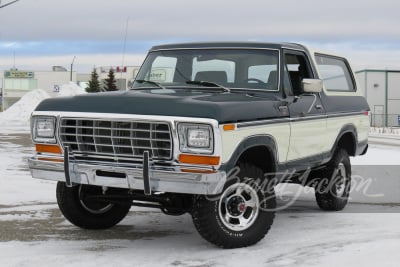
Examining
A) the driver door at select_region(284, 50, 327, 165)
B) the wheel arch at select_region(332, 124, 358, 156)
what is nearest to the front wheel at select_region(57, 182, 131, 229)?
the driver door at select_region(284, 50, 327, 165)

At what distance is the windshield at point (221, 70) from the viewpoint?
6559 millimetres

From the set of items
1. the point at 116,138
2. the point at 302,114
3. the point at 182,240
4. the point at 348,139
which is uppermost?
the point at 302,114

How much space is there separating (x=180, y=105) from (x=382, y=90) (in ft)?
184

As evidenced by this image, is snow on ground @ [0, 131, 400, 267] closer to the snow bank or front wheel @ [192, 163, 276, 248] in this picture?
front wheel @ [192, 163, 276, 248]

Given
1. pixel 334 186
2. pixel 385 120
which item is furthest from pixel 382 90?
pixel 334 186

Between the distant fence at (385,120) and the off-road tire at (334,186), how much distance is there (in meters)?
49.6

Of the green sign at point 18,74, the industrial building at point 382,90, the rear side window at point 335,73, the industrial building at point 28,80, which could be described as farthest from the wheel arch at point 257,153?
the green sign at point 18,74

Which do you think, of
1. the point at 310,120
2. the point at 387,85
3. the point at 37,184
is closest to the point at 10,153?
the point at 37,184

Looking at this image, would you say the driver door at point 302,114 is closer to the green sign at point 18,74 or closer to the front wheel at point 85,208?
the front wheel at point 85,208

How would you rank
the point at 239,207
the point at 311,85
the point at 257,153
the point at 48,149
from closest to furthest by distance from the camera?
the point at 239,207 → the point at 48,149 → the point at 257,153 → the point at 311,85

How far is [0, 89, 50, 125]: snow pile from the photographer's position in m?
45.5

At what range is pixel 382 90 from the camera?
192ft

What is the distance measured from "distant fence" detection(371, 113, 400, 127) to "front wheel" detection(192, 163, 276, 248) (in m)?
52.3

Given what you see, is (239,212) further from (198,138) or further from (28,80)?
(28,80)
